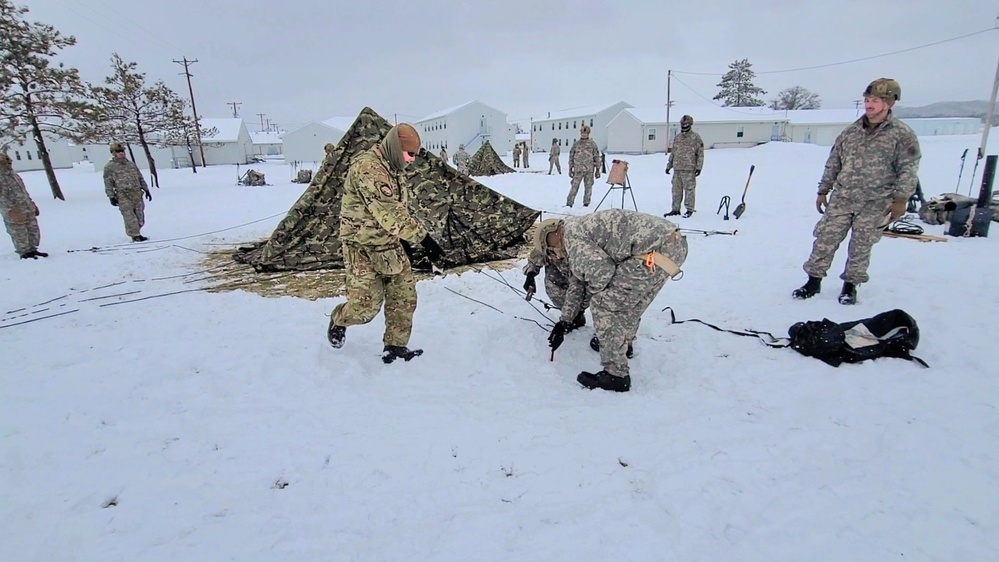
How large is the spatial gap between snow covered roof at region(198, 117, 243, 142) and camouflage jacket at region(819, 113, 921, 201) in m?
43.7

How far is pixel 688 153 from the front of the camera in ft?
26.4

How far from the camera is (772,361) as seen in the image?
3219 millimetres

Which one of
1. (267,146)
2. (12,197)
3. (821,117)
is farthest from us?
(267,146)


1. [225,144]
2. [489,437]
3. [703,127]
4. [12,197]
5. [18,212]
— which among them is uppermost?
[225,144]

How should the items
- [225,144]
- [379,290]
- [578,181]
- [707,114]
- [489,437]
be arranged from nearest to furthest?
[489,437] → [379,290] → [578,181] → [707,114] → [225,144]

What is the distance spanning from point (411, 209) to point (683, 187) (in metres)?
5.32

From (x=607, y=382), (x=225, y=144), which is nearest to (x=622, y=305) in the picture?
(x=607, y=382)

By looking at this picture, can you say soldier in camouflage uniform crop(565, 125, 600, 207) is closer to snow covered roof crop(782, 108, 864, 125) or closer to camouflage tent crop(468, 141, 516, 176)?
camouflage tent crop(468, 141, 516, 176)

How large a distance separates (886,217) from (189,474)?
5242 mm

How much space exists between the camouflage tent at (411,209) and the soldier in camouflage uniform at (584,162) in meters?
4.30

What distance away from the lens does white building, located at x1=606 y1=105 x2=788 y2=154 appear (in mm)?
30844

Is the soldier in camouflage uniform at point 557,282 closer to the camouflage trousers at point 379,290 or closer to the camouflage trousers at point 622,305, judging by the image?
the camouflage trousers at point 622,305

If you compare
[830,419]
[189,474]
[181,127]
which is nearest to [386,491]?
[189,474]

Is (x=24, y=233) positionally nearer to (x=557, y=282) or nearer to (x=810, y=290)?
(x=557, y=282)
